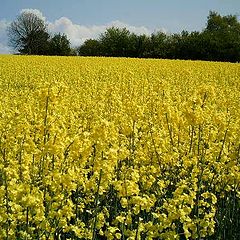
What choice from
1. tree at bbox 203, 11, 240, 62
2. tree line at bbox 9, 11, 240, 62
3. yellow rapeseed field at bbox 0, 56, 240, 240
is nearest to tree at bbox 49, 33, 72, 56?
tree line at bbox 9, 11, 240, 62

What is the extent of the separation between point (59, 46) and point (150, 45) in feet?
47.1

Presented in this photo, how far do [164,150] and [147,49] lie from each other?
160ft

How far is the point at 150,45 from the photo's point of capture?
54.3 metres

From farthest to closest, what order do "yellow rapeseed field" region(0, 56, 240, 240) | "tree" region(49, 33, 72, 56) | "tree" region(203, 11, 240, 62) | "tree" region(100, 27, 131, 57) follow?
1. "tree" region(49, 33, 72, 56)
2. "tree" region(100, 27, 131, 57)
3. "tree" region(203, 11, 240, 62)
4. "yellow rapeseed field" region(0, 56, 240, 240)

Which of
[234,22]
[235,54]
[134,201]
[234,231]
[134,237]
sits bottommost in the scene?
[234,231]

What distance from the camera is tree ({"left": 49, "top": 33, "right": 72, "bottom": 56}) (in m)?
62.4

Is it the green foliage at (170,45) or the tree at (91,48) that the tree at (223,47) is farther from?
the tree at (91,48)

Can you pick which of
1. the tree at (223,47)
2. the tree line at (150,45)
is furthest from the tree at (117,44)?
the tree at (223,47)

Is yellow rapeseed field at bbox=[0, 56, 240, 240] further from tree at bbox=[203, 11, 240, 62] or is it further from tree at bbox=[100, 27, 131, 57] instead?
tree at bbox=[100, 27, 131, 57]

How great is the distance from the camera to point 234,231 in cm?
580

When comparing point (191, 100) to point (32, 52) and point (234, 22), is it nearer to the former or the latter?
point (32, 52)

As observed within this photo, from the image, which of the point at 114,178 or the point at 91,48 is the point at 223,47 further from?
the point at 114,178

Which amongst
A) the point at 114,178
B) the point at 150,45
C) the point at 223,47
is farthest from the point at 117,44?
the point at 114,178

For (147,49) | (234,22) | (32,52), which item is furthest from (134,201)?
(234,22)
